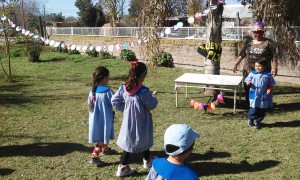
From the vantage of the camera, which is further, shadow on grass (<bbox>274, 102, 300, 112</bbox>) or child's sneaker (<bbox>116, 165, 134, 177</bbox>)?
shadow on grass (<bbox>274, 102, 300, 112</bbox>)

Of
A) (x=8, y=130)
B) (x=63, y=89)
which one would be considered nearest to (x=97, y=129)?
(x=8, y=130)

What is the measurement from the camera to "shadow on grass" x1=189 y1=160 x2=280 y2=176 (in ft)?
14.1

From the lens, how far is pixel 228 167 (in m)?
4.41

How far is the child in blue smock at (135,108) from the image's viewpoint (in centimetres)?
393

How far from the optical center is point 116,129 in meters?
6.27

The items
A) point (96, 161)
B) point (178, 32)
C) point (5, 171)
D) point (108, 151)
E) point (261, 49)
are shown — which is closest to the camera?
point (5, 171)

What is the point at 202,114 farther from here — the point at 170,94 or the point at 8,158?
the point at 8,158

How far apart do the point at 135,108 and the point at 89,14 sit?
1166 inches

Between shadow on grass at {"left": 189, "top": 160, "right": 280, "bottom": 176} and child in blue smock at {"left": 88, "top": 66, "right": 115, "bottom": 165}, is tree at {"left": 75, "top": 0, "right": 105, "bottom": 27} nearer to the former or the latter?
child in blue smock at {"left": 88, "top": 66, "right": 115, "bottom": 165}

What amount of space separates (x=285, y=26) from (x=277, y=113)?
1.94 metres

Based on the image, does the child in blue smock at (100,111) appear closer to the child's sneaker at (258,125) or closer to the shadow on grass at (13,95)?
the child's sneaker at (258,125)

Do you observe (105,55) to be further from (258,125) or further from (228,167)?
(228,167)

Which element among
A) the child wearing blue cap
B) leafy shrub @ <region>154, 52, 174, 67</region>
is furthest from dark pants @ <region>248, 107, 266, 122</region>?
leafy shrub @ <region>154, 52, 174, 67</region>

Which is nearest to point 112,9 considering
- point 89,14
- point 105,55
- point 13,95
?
point 89,14
